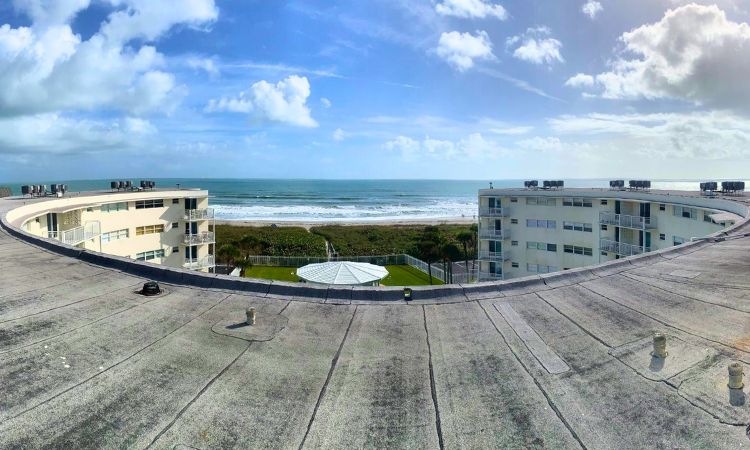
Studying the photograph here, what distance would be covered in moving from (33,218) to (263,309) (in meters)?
20.6

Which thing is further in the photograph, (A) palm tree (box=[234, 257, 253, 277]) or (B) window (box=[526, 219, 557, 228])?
(A) palm tree (box=[234, 257, 253, 277])

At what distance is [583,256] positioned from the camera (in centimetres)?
3791

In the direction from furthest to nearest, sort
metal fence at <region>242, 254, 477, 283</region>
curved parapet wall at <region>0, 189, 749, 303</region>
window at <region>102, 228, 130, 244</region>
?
metal fence at <region>242, 254, 477, 283</region> < window at <region>102, 228, 130, 244</region> < curved parapet wall at <region>0, 189, 749, 303</region>

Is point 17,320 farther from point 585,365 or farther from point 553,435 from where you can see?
point 585,365

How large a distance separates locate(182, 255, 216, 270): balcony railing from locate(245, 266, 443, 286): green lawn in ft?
11.8

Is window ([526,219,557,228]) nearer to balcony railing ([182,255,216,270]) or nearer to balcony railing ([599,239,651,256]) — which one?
balcony railing ([599,239,651,256])

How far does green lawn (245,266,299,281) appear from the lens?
40562 mm

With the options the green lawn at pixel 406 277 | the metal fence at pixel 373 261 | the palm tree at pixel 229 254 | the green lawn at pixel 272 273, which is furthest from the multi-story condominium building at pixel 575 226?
the palm tree at pixel 229 254

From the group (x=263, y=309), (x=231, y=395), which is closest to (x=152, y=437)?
(x=231, y=395)

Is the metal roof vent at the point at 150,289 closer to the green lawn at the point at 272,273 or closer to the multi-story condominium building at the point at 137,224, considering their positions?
the multi-story condominium building at the point at 137,224

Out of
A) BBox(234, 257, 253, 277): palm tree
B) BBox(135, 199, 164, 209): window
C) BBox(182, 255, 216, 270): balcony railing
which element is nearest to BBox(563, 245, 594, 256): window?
BBox(234, 257, 253, 277): palm tree

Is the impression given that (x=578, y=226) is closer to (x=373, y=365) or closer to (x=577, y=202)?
(x=577, y=202)

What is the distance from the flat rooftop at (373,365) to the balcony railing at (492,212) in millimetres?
31040

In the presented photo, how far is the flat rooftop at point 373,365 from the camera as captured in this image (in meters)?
5.44
